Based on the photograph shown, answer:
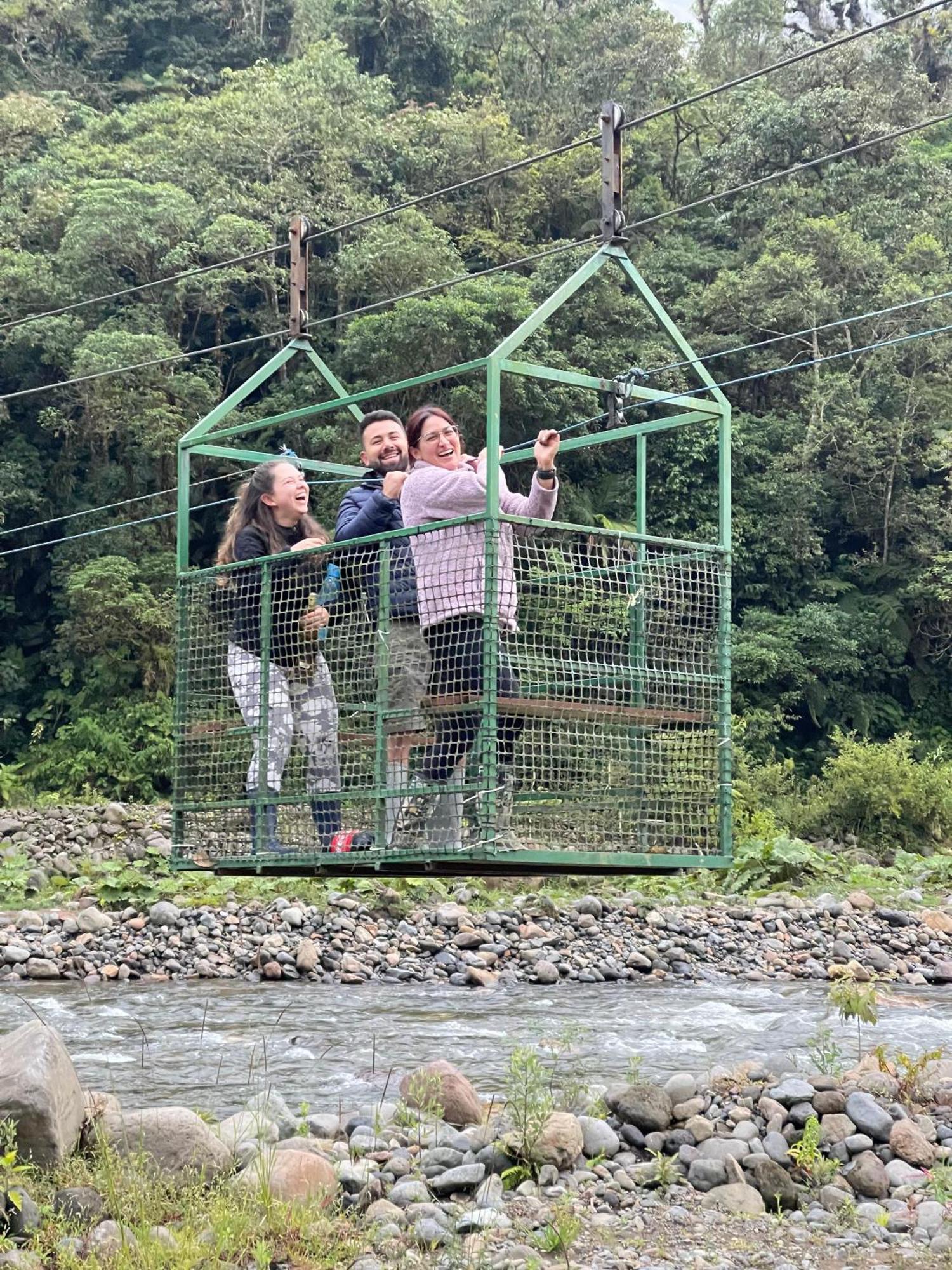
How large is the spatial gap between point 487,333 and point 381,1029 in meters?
23.0

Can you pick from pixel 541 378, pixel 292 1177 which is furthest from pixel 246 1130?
pixel 541 378

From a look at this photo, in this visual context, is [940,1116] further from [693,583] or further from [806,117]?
[806,117]

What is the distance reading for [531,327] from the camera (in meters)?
6.07

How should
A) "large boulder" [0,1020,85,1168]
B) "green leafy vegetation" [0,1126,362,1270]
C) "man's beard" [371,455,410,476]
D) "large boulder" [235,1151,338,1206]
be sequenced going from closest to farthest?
"green leafy vegetation" [0,1126,362,1270]
"large boulder" [235,1151,338,1206]
"large boulder" [0,1020,85,1168]
"man's beard" [371,455,410,476]

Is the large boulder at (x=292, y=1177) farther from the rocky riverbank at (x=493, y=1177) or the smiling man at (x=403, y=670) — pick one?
the smiling man at (x=403, y=670)

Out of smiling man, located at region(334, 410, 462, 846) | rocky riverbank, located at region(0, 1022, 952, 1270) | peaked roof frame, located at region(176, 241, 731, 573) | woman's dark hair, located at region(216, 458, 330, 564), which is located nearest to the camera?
rocky riverbank, located at region(0, 1022, 952, 1270)

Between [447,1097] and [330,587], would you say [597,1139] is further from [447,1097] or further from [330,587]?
[330,587]

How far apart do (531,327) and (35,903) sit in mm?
12974

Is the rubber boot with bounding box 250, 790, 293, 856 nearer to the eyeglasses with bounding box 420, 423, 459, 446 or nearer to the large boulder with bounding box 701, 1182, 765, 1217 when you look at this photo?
the eyeglasses with bounding box 420, 423, 459, 446

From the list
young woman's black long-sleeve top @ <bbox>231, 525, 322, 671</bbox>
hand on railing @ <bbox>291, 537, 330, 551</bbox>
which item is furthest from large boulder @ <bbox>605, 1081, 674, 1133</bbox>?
hand on railing @ <bbox>291, 537, 330, 551</bbox>

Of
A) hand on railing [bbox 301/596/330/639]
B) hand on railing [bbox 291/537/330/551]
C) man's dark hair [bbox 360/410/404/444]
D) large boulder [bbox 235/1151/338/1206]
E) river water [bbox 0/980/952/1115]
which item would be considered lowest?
river water [bbox 0/980/952/1115]

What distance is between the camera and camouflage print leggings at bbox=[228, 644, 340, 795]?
6.86m

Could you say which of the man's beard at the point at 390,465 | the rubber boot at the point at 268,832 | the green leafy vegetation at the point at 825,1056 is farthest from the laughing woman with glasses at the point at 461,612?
the green leafy vegetation at the point at 825,1056

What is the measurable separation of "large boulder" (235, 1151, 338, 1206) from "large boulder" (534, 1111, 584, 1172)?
85 cm
